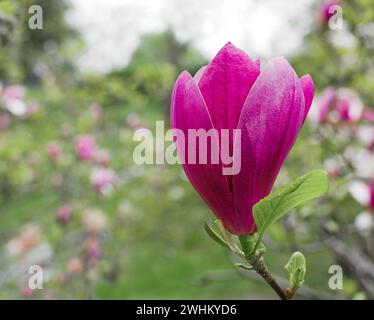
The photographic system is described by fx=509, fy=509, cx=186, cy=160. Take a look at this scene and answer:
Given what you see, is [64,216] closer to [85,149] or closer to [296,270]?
[85,149]

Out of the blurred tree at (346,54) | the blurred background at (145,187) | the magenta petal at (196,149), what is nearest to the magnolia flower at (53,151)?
the blurred background at (145,187)

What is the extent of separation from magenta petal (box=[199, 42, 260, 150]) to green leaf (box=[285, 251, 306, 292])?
0.11 m

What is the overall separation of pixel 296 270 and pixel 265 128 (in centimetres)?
11

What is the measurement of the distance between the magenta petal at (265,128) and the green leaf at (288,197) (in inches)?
0.7

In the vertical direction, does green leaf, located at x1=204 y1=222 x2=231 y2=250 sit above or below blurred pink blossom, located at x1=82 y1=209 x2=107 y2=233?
below

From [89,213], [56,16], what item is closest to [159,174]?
[89,213]

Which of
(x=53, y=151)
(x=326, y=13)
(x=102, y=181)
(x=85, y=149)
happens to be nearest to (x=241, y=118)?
(x=326, y=13)

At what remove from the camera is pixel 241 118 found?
0.34 metres

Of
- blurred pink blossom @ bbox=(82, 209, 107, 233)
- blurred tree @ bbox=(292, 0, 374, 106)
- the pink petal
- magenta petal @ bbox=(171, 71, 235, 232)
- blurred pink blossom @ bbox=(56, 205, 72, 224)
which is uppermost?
blurred tree @ bbox=(292, 0, 374, 106)

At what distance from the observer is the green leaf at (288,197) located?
1.11 ft

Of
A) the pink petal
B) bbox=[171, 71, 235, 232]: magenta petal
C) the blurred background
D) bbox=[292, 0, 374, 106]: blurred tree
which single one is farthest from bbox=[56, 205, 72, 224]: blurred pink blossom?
bbox=[171, 71, 235, 232]: magenta petal

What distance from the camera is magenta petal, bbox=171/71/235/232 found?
0.34 metres

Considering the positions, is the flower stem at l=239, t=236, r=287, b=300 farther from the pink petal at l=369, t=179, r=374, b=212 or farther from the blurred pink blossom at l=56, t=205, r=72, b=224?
the blurred pink blossom at l=56, t=205, r=72, b=224

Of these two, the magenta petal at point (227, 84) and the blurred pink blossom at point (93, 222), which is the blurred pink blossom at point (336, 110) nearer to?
the magenta petal at point (227, 84)
